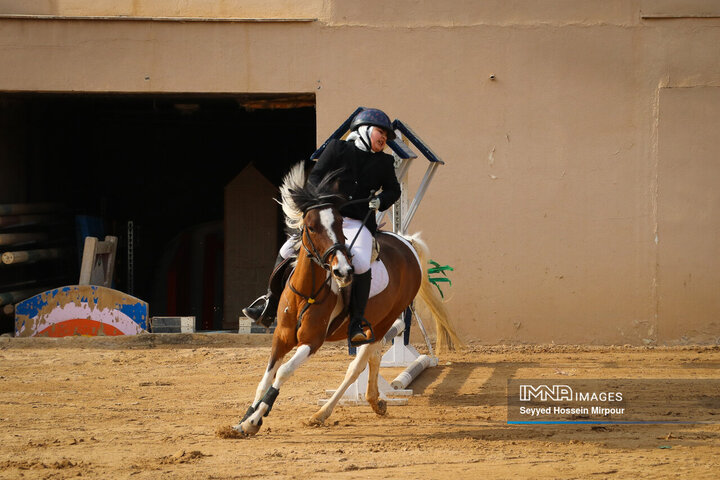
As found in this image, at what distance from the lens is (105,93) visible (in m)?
11.7

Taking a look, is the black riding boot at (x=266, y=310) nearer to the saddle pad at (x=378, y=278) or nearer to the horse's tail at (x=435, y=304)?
the saddle pad at (x=378, y=278)

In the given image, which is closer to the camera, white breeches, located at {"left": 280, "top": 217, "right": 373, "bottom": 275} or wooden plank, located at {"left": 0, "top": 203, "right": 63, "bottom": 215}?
white breeches, located at {"left": 280, "top": 217, "right": 373, "bottom": 275}

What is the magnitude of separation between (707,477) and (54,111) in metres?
12.3

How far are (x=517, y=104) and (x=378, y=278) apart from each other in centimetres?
544

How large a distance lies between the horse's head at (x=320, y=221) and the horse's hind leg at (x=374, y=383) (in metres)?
1.23

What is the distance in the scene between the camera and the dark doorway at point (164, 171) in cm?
1533

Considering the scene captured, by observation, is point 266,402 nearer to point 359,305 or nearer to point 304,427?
point 304,427

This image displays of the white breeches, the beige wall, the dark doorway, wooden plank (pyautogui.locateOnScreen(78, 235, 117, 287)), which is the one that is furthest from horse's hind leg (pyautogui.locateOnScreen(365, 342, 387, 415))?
the dark doorway

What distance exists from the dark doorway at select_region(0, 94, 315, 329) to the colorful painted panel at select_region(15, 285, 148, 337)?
3.19 m

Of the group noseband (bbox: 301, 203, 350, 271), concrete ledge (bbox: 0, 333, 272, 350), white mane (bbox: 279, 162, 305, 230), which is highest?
white mane (bbox: 279, 162, 305, 230)

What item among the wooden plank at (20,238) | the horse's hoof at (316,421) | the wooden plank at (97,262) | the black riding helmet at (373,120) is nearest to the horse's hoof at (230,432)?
the horse's hoof at (316,421)

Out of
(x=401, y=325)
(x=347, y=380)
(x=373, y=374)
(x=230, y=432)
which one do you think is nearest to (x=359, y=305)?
(x=347, y=380)

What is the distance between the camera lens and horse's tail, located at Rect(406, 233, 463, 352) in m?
8.32

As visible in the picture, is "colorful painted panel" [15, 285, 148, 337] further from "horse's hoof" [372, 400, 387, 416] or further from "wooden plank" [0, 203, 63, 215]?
"horse's hoof" [372, 400, 387, 416]
